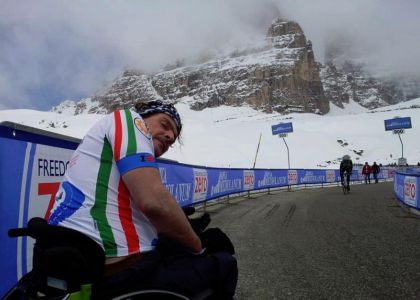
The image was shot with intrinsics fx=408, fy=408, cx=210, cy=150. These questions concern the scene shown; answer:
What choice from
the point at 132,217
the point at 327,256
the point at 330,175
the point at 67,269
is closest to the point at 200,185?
the point at 327,256

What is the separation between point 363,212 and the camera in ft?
38.6

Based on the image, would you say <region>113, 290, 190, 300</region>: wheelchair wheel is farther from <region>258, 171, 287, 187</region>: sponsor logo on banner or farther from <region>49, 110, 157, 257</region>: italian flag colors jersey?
<region>258, 171, 287, 187</region>: sponsor logo on banner

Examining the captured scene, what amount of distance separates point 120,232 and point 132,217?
10 cm

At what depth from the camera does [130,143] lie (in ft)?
6.62

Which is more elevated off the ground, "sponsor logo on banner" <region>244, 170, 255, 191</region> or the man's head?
the man's head

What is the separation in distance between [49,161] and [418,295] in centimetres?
409

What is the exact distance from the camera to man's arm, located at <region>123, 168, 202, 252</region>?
1957 mm

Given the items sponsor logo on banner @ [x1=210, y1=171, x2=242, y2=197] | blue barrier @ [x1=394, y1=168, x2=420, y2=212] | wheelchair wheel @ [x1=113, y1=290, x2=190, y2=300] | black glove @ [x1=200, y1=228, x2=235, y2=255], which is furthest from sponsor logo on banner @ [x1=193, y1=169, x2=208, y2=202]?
wheelchair wheel @ [x1=113, y1=290, x2=190, y2=300]

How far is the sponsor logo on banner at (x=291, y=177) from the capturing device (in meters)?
27.3

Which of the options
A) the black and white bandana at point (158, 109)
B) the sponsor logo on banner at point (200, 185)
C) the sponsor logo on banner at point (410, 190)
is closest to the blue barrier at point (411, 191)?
the sponsor logo on banner at point (410, 190)

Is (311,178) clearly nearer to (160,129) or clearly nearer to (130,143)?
(160,129)

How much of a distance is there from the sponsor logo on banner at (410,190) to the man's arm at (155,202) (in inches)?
450

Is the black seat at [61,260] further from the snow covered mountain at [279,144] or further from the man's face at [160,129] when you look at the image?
the snow covered mountain at [279,144]

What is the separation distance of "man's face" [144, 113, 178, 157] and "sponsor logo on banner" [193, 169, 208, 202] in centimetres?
962
